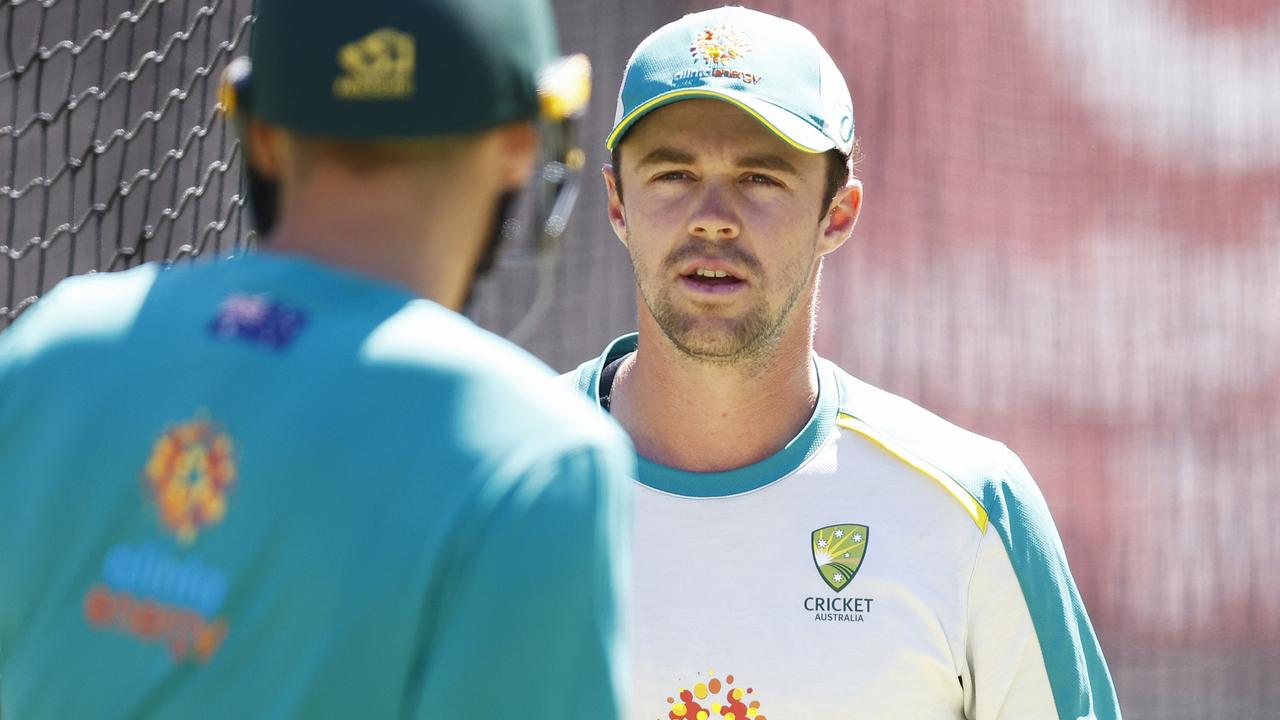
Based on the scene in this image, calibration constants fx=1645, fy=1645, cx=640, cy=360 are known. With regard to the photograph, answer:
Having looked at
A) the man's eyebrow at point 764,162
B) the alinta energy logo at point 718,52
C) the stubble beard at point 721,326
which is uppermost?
the alinta energy logo at point 718,52

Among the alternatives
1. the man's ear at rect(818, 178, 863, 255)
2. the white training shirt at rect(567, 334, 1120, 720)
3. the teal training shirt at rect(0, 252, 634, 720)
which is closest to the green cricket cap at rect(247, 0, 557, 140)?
the teal training shirt at rect(0, 252, 634, 720)

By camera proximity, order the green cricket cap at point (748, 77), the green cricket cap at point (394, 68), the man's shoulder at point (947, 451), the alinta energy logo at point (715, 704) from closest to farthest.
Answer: the green cricket cap at point (394, 68), the alinta energy logo at point (715, 704), the man's shoulder at point (947, 451), the green cricket cap at point (748, 77)

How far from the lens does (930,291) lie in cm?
574

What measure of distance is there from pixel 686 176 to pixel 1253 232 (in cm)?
370

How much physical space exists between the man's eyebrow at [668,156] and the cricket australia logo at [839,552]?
25.6 inches

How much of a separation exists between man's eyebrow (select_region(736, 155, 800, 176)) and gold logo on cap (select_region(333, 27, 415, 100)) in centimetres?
146

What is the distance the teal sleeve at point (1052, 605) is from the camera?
8.07 ft

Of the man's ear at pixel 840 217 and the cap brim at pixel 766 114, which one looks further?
the man's ear at pixel 840 217

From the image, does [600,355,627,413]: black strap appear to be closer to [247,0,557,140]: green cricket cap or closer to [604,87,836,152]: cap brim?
[604,87,836,152]: cap brim

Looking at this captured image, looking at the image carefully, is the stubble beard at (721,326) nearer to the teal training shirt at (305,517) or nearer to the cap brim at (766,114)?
the cap brim at (766,114)

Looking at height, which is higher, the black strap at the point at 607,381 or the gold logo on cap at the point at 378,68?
the gold logo on cap at the point at 378,68

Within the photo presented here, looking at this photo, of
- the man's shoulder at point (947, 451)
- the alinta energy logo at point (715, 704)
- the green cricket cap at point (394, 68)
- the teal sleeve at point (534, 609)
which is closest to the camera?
the teal sleeve at point (534, 609)

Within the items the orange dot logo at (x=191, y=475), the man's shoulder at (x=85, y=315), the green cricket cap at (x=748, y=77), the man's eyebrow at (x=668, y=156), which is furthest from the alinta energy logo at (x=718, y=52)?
the orange dot logo at (x=191, y=475)

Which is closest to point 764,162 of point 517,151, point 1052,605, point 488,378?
point 1052,605
